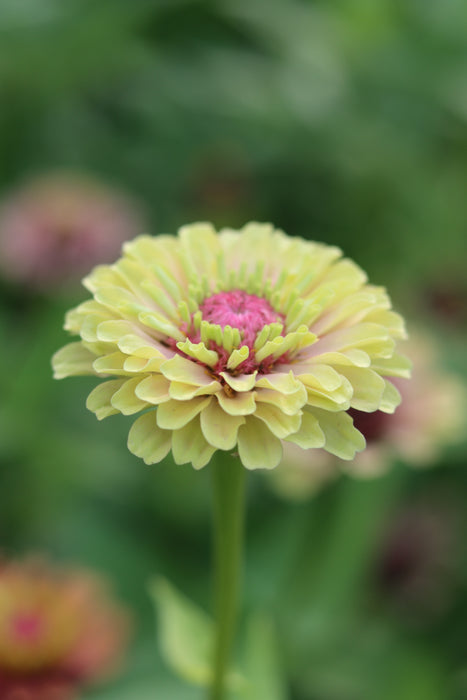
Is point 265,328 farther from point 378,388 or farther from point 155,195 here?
point 155,195

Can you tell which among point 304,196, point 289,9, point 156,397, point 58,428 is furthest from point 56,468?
point 289,9

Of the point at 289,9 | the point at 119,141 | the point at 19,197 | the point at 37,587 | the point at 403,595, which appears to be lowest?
the point at 37,587

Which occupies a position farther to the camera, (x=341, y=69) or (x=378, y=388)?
(x=341, y=69)

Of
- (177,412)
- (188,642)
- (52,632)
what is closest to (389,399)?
(177,412)

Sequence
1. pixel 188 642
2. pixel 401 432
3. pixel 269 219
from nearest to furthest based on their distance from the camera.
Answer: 1. pixel 188 642
2. pixel 401 432
3. pixel 269 219

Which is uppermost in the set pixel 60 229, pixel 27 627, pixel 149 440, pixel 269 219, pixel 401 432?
pixel 269 219

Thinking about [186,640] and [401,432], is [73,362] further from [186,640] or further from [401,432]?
[401,432]

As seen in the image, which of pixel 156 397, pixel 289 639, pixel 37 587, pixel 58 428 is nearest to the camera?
pixel 156 397

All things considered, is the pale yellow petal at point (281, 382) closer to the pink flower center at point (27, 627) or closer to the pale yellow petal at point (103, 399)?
the pale yellow petal at point (103, 399)
